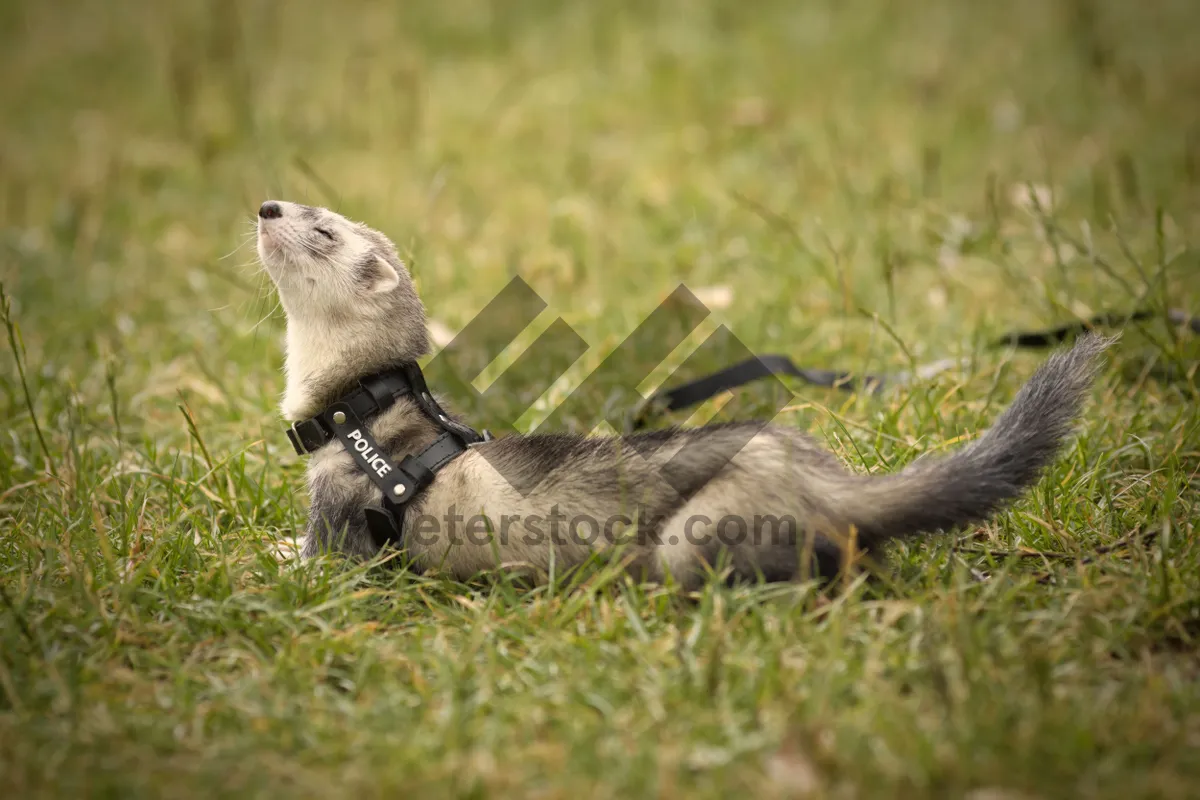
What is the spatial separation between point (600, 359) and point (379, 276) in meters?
1.70

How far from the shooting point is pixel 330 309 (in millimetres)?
3164

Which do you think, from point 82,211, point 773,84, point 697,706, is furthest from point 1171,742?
point 773,84

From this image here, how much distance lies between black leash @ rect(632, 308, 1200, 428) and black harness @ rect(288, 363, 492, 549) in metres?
1.22

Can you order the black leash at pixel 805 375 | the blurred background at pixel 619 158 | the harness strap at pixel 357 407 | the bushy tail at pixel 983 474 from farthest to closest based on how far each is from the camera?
the blurred background at pixel 619 158, the black leash at pixel 805 375, the harness strap at pixel 357 407, the bushy tail at pixel 983 474

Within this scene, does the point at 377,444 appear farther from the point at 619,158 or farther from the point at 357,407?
the point at 619,158

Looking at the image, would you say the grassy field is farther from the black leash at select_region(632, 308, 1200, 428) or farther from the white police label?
the white police label

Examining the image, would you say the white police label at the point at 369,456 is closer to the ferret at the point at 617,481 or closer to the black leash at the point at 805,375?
the ferret at the point at 617,481

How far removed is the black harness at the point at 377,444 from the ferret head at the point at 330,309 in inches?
2.5

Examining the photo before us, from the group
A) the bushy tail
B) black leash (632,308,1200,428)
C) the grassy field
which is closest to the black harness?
the grassy field

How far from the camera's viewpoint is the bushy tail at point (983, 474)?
2.62 metres

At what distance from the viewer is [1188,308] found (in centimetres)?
462

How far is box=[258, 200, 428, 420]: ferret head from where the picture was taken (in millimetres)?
3135

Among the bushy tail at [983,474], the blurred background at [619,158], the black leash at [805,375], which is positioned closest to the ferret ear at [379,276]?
the blurred background at [619,158]

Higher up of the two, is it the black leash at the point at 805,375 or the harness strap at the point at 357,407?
the harness strap at the point at 357,407
